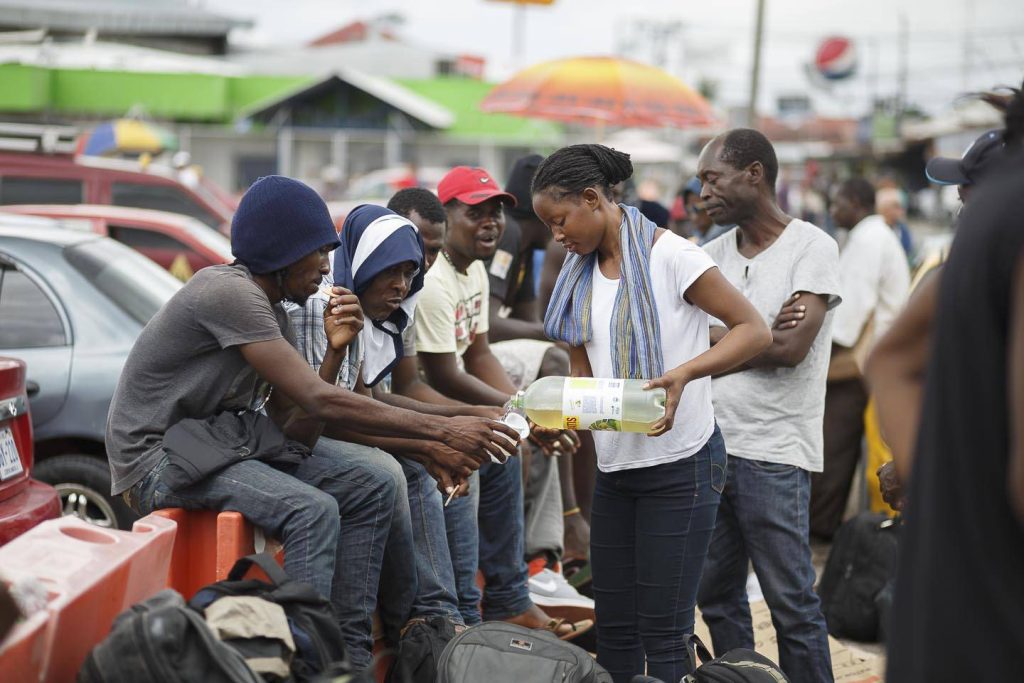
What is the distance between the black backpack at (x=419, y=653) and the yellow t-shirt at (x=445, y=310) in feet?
4.09

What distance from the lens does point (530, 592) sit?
546 cm

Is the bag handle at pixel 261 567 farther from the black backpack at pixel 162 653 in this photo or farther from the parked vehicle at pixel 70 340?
the parked vehicle at pixel 70 340

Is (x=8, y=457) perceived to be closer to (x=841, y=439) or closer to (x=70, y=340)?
(x=70, y=340)

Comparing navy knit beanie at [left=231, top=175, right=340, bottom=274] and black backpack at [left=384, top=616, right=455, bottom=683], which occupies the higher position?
navy knit beanie at [left=231, top=175, right=340, bottom=274]

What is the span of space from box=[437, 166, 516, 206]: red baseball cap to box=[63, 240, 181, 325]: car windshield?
Result: 5.46 feet

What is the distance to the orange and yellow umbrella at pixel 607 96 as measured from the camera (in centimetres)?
1068

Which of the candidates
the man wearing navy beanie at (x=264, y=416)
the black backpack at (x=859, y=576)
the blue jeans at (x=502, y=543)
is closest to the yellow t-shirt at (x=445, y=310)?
the blue jeans at (x=502, y=543)

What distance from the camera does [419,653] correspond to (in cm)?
399

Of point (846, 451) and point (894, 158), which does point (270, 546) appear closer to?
point (846, 451)

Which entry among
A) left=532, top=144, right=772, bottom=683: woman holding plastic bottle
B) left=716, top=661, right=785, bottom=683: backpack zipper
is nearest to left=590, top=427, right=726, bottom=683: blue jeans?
left=532, top=144, right=772, bottom=683: woman holding plastic bottle

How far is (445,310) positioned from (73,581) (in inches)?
87.8

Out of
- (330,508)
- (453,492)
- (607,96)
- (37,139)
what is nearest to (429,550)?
(453,492)

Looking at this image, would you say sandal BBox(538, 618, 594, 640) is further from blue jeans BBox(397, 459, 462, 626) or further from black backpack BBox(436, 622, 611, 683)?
black backpack BBox(436, 622, 611, 683)

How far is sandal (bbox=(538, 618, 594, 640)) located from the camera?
16.4 ft
